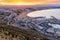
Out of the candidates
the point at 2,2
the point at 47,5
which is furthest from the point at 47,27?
the point at 2,2

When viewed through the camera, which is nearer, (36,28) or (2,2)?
(36,28)

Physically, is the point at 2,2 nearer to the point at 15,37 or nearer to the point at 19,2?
the point at 19,2

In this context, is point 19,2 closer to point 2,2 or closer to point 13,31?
point 2,2

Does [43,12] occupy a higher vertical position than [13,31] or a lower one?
higher

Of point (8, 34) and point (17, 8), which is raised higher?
point (17, 8)

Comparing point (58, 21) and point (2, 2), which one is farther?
point (2, 2)

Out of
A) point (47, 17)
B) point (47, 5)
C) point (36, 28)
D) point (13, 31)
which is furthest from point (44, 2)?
point (13, 31)

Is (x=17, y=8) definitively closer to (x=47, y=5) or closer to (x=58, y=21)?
(x=47, y=5)

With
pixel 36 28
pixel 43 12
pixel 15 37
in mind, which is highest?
pixel 43 12
